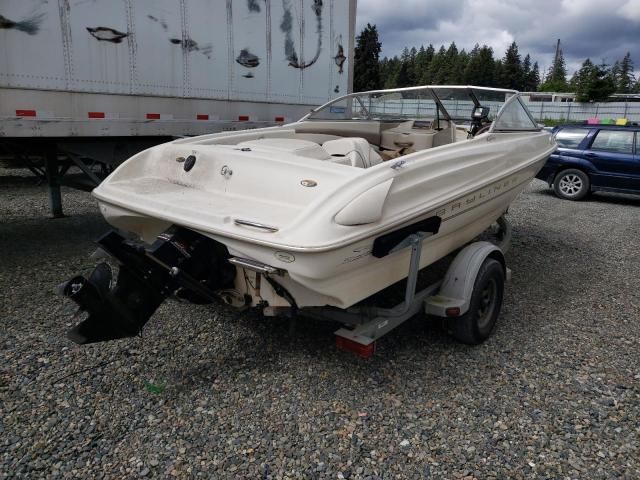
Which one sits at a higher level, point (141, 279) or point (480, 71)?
point (480, 71)

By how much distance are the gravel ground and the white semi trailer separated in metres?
1.56

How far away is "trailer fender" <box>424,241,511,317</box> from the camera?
10.6 feet

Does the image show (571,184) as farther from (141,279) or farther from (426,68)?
(426,68)

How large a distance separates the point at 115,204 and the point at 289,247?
4.74ft

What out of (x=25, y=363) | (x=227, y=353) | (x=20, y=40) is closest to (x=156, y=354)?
(x=227, y=353)

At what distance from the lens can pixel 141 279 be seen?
269 centimetres

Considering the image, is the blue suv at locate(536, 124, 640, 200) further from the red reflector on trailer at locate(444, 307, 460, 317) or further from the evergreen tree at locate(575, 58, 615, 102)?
the evergreen tree at locate(575, 58, 615, 102)

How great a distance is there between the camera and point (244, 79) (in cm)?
602

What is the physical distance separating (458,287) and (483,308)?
42 centimetres

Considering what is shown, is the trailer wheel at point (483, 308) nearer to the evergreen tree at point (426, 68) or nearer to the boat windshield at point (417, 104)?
the boat windshield at point (417, 104)

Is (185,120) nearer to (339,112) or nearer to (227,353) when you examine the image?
(339,112)

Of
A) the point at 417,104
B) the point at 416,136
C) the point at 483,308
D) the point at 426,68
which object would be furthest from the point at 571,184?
the point at 426,68

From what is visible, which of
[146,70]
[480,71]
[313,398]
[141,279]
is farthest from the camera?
[480,71]

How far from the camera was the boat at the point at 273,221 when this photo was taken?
247 centimetres
